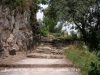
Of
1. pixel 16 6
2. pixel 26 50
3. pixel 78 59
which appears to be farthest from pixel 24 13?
pixel 78 59

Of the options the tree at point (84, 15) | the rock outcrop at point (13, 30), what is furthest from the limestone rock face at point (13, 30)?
the tree at point (84, 15)

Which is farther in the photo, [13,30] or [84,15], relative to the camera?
[84,15]

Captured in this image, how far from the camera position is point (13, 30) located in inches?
420

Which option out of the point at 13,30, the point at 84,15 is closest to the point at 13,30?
the point at 13,30

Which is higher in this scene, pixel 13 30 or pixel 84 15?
pixel 84 15

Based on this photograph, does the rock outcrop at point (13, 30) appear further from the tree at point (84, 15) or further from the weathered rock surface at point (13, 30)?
the tree at point (84, 15)

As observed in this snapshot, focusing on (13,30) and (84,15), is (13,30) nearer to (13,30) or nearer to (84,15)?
(13,30)

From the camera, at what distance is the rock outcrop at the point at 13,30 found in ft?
31.4

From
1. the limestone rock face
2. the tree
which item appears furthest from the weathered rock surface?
the tree

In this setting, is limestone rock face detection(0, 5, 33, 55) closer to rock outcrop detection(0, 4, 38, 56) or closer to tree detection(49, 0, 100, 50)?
rock outcrop detection(0, 4, 38, 56)

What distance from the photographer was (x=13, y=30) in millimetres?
10680

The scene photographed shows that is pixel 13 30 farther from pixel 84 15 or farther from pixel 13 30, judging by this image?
pixel 84 15

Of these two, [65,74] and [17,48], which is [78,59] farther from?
[17,48]

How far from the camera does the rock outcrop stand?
9556mm
